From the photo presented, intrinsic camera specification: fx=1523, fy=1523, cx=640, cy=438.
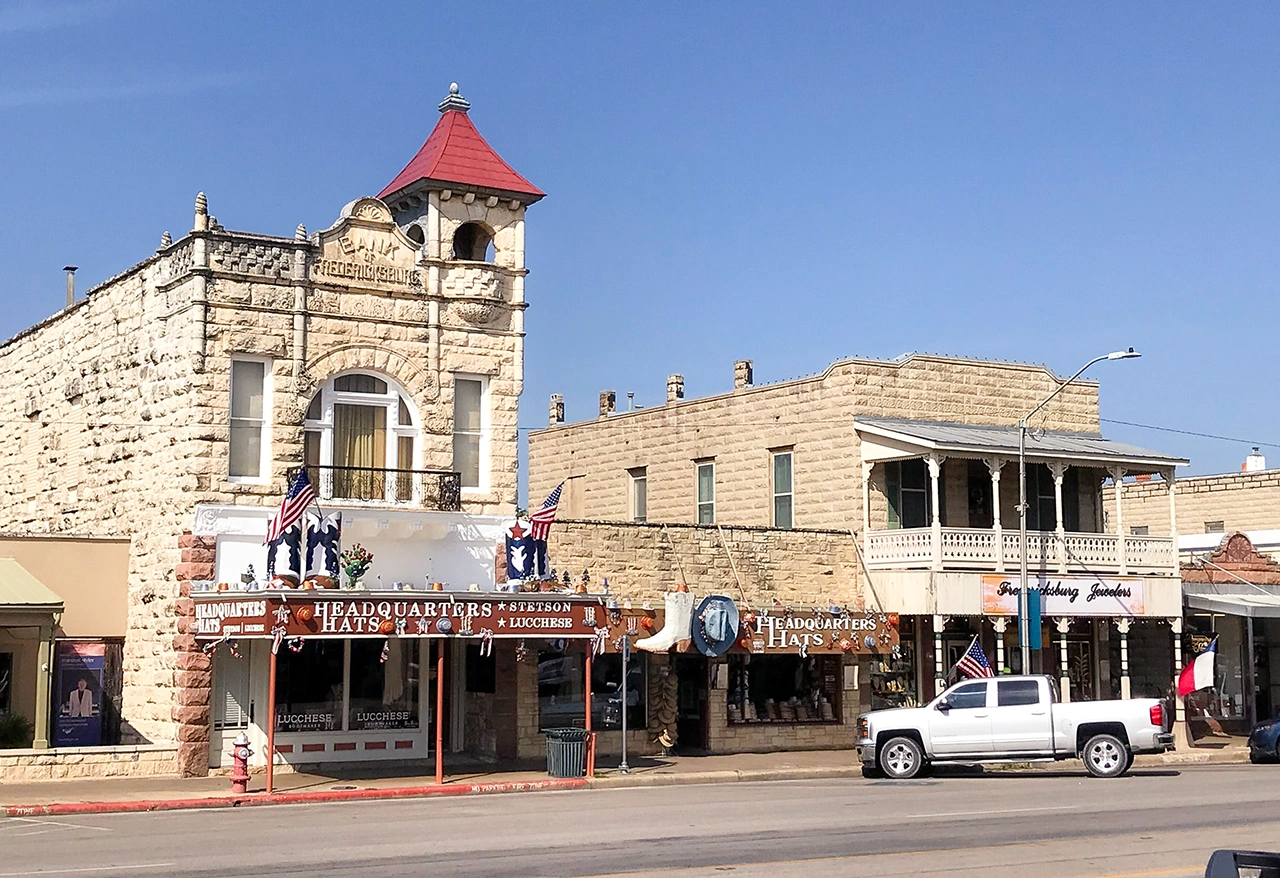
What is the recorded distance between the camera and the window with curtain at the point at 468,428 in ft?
93.1

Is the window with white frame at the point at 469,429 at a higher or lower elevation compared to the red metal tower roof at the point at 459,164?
lower

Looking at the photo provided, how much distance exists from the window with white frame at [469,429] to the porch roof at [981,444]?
30.3 ft

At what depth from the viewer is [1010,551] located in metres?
33.8

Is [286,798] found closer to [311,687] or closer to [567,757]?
[311,687]

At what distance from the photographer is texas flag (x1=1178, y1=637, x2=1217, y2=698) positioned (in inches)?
1318

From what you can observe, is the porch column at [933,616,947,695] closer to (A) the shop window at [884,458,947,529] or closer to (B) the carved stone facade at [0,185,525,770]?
(A) the shop window at [884,458,947,529]

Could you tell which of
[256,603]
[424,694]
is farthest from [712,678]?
[256,603]

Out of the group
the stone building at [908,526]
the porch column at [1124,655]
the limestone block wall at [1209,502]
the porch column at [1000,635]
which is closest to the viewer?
the stone building at [908,526]

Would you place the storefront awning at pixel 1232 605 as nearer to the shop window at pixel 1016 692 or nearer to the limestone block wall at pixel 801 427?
the limestone block wall at pixel 801 427

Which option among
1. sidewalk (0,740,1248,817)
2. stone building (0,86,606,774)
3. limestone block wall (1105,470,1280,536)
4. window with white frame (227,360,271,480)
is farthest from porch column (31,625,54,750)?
limestone block wall (1105,470,1280,536)

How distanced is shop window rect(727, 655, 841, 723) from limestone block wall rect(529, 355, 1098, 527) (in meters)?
3.46

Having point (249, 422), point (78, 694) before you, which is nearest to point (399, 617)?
point (249, 422)

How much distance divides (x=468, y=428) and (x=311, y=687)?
552cm

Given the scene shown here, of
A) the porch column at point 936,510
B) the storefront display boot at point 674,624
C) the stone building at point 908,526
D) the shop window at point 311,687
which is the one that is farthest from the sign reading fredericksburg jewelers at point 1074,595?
the shop window at point 311,687
